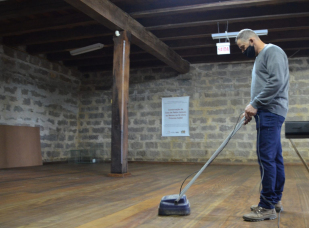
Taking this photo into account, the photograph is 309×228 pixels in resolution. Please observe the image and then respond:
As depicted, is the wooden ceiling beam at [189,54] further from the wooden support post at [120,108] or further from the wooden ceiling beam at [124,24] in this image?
the wooden support post at [120,108]

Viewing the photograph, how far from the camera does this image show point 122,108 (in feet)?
16.4

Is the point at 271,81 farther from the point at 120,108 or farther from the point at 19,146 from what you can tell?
the point at 19,146

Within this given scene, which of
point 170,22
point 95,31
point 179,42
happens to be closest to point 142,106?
point 179,42

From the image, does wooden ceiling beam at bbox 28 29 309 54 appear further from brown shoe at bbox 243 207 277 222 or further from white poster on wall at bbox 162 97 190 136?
brown shoe at bbox 243 207 277 222

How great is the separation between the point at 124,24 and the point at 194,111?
3545 mm

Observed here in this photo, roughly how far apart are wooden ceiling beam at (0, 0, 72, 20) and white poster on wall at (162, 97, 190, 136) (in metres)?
4.04

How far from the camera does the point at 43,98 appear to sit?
774 centimetres

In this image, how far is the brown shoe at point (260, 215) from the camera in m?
2.12

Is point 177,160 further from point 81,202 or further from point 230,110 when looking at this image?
point 81,202

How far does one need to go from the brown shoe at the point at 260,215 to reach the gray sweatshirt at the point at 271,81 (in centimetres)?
65

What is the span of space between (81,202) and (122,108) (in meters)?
2.35

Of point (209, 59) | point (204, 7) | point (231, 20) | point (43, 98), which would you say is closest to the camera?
point (204, 7)

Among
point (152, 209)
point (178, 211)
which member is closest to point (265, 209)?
point (178, 211)

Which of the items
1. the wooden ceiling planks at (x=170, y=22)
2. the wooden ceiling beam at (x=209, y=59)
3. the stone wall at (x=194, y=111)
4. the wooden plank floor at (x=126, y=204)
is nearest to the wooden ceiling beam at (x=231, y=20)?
the wooden ceiling planks at (x=170, y=22)
